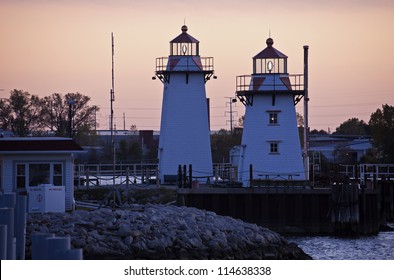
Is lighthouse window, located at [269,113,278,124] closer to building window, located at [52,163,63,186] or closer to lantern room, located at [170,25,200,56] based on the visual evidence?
lantern room, located at [170,25,200,56]

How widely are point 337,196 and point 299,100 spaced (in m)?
8.64

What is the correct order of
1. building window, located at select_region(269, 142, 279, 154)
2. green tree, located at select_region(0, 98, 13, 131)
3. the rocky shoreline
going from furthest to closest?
green tree, located at select_region(0, 98, 13, 131), building window, located at select_region(269, 142, 279, 154), the rocky shoreline

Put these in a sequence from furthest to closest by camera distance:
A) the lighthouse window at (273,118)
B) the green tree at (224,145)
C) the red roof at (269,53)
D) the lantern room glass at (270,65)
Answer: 1. the green tree at (224,145)
2. the red roof at (269,53)
3. the lantern room glass at (270,65)
4. the lighthouse window at (273,118)

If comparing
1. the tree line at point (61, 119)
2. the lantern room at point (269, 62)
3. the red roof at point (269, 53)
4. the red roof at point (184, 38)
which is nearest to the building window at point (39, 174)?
the lantern room at point (269, 62)

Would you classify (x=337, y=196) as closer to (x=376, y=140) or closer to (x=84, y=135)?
(x=376, y=140)

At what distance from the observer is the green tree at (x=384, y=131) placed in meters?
74.6

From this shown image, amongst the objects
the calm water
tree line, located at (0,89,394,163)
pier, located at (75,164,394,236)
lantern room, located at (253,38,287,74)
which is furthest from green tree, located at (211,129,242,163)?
the calm water

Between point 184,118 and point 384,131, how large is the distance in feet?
75.4

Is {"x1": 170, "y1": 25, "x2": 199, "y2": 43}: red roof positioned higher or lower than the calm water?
higher

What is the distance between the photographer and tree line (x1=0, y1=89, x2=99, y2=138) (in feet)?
236

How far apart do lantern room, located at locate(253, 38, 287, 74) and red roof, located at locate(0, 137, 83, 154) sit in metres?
17.2

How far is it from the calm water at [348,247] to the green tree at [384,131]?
1039 inches

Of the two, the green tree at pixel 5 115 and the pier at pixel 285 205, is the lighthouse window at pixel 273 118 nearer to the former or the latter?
the pier at pixel 285 205
